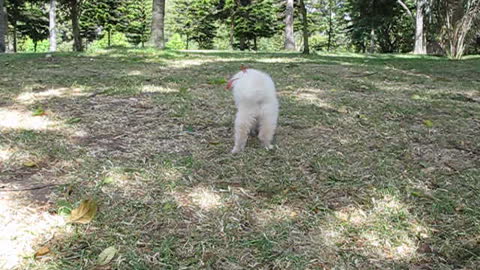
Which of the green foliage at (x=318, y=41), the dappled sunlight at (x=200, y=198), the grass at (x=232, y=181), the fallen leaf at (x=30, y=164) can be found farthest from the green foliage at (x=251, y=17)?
the dappled sunlight at (x=200, y=198)

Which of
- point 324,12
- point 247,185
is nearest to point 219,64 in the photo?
point 247,185

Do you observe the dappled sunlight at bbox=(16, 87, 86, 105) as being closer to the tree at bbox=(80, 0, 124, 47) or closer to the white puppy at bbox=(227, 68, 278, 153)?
the white puppy at bbox=(227, 68, 278, 153)

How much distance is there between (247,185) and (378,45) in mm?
27049

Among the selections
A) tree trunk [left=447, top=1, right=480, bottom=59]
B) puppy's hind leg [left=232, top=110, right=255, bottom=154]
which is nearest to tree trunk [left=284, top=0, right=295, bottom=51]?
tree trunk [left=447, top=1, right=480, bottom=59]

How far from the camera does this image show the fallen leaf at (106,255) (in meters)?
1.53

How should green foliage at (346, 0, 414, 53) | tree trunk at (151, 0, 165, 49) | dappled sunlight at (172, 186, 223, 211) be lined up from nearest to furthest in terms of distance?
dappled sunlight at (172, 186, 223, 211) < tree trunk at (151, 0, 165, 49) < green foliage at (346, 0, 414, 53)

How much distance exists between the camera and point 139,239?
1.69 m

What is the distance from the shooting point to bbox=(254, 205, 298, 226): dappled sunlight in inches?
73.7

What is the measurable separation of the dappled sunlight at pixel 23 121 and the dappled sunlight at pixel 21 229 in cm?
126

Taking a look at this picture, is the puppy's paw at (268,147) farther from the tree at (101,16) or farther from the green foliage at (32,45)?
the green foliage at (32,45)

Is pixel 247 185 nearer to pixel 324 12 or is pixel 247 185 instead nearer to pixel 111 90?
pixel 111 90

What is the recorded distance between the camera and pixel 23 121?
3146 millimetres

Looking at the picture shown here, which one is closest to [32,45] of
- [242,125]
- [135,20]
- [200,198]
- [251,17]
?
[135,20]

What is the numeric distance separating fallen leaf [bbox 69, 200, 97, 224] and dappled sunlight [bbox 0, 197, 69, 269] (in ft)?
0.17
